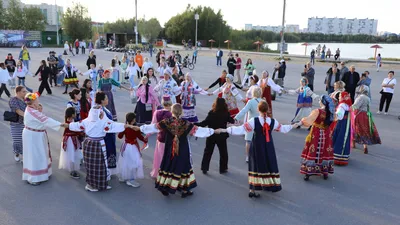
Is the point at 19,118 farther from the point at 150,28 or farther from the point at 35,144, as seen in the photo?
the point at 150,28

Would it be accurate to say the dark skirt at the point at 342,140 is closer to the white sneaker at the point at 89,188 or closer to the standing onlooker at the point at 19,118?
the white sneaker at the point at 89,188

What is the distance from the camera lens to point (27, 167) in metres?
5.98

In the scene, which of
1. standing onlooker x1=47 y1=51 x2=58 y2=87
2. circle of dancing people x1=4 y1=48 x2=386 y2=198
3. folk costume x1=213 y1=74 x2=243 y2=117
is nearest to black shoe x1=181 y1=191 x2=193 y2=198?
circle of dancing people x1=4 y1=48 x2=386 y2=198

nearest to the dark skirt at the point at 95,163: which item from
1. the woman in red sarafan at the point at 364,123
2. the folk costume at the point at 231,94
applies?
the folk costume at the point at 231,94

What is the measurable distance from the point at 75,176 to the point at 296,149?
5050mm

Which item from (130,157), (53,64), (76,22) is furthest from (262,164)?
(76,22)

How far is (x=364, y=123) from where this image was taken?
7.99 meters

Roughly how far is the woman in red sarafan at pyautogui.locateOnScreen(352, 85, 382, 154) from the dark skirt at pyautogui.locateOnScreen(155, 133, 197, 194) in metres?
4.64

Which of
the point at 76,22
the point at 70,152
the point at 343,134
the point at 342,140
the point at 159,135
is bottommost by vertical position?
the point at 70,152

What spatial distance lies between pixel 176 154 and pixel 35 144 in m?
2.54

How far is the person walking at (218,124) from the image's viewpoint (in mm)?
6227

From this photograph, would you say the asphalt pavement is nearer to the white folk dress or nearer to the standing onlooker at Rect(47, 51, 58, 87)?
the white folk dress

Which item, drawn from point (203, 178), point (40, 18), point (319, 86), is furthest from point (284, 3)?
point (40, 18)

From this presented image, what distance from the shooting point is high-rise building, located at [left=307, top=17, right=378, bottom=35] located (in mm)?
192000
